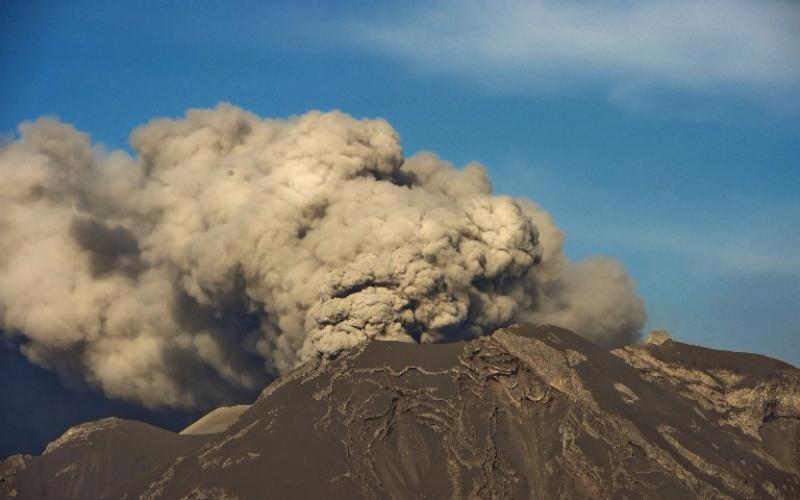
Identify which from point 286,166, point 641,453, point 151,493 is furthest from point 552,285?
point 151,493

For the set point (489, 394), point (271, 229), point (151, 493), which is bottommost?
point (151, 493)

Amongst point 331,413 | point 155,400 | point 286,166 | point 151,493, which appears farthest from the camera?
point 155,400

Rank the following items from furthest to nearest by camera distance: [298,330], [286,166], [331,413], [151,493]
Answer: [286,166], [298,330], [331,413], [151,493]

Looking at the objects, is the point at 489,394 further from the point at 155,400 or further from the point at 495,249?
the point at 155,400

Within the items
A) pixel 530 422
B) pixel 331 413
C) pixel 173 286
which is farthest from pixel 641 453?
pixel 173 286

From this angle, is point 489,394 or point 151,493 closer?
point 151,493

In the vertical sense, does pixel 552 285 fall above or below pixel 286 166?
below
